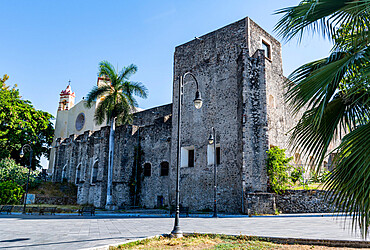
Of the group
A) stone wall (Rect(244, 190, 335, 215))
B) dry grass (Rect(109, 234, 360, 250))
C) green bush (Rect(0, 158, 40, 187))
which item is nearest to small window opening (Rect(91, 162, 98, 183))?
green bush (Rect(0, 158, 40, 187))

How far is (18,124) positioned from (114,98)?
1530 centimetres

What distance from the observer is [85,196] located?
92.7 feet

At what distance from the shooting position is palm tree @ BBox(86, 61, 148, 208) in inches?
945

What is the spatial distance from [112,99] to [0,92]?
50.4ft

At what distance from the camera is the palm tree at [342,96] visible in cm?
322

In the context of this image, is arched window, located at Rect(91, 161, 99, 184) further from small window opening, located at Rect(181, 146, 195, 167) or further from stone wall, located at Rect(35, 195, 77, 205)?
small window opening, located at Rect(181, 146, 195, 167)

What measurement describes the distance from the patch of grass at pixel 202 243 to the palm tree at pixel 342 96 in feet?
12.0

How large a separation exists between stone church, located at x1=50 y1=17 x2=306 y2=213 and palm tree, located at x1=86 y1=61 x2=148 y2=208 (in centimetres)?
144

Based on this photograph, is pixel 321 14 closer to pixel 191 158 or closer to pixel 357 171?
pixel 357 171

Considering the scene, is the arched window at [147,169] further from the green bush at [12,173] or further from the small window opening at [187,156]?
the green bush at [12,173]

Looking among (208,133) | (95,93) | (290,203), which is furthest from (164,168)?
(290,203)

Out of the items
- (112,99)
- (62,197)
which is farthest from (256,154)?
(62,197)

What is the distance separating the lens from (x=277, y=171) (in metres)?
17.3

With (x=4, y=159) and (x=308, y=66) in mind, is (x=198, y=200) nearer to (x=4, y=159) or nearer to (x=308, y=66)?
(x=308, y=66)
